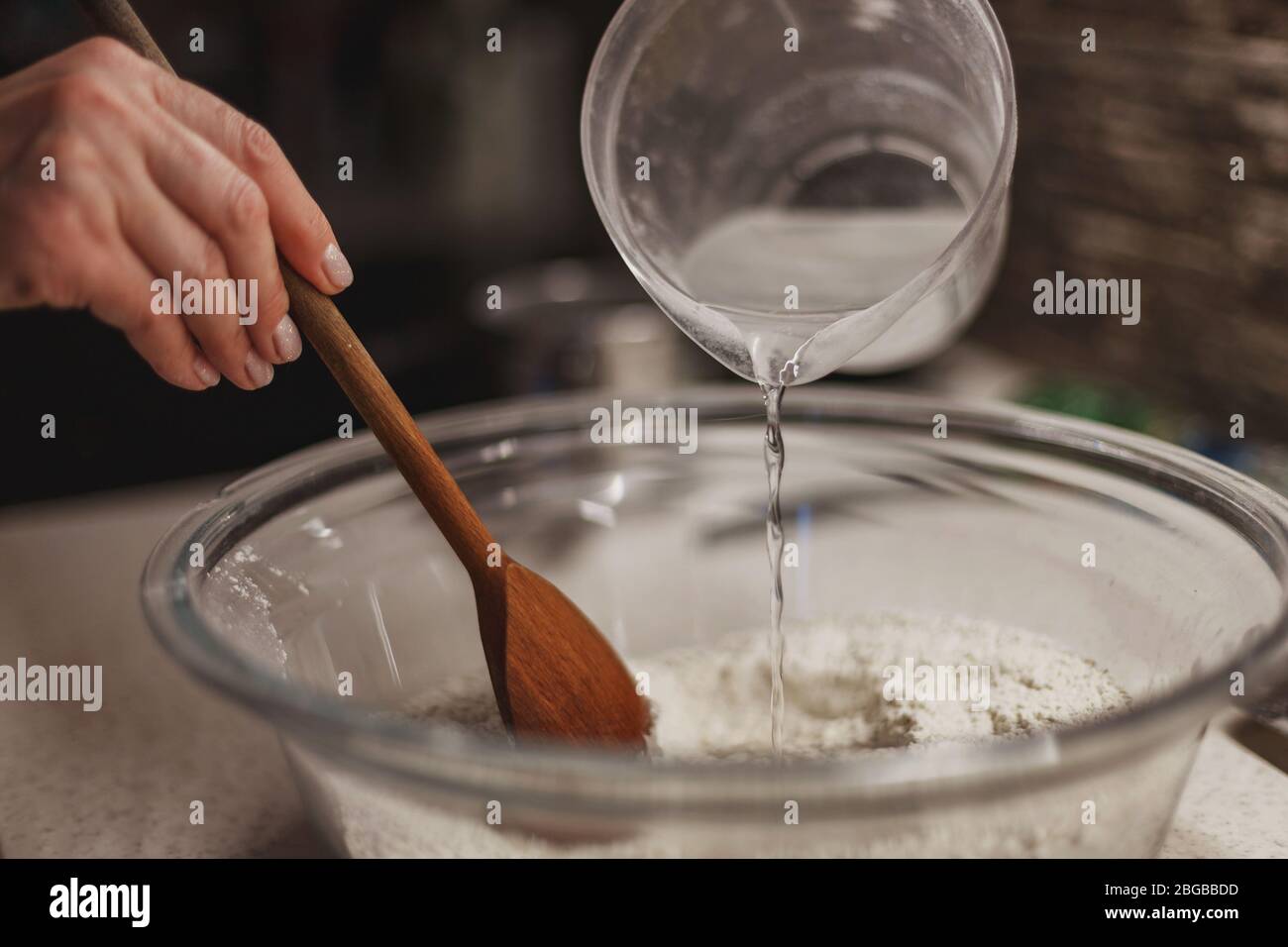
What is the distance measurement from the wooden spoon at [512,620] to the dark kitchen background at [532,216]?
0.66 m

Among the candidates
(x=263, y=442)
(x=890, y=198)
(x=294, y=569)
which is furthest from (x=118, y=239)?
(x=263, y=442)

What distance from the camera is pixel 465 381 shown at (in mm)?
2068

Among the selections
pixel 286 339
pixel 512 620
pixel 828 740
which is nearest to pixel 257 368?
pixel 286 339

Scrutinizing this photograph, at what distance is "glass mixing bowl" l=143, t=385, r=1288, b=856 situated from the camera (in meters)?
0.43

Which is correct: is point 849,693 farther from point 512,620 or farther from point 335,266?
point 335,266

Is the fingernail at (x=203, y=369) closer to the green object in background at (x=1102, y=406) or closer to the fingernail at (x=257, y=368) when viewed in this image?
the fingernail at (x=257, y=368)

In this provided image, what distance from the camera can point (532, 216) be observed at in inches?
97.7

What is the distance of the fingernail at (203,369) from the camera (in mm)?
594

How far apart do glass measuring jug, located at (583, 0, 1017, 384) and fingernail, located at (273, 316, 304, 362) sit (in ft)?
0.60

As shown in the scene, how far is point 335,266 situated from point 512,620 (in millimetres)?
210

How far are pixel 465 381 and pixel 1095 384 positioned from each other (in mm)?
1062

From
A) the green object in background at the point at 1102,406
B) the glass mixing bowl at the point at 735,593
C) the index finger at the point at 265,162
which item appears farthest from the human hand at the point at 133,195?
the green object in background at the point at 1102,406

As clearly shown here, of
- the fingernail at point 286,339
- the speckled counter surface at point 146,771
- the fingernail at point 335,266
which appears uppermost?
the fingernail at point 335,266
